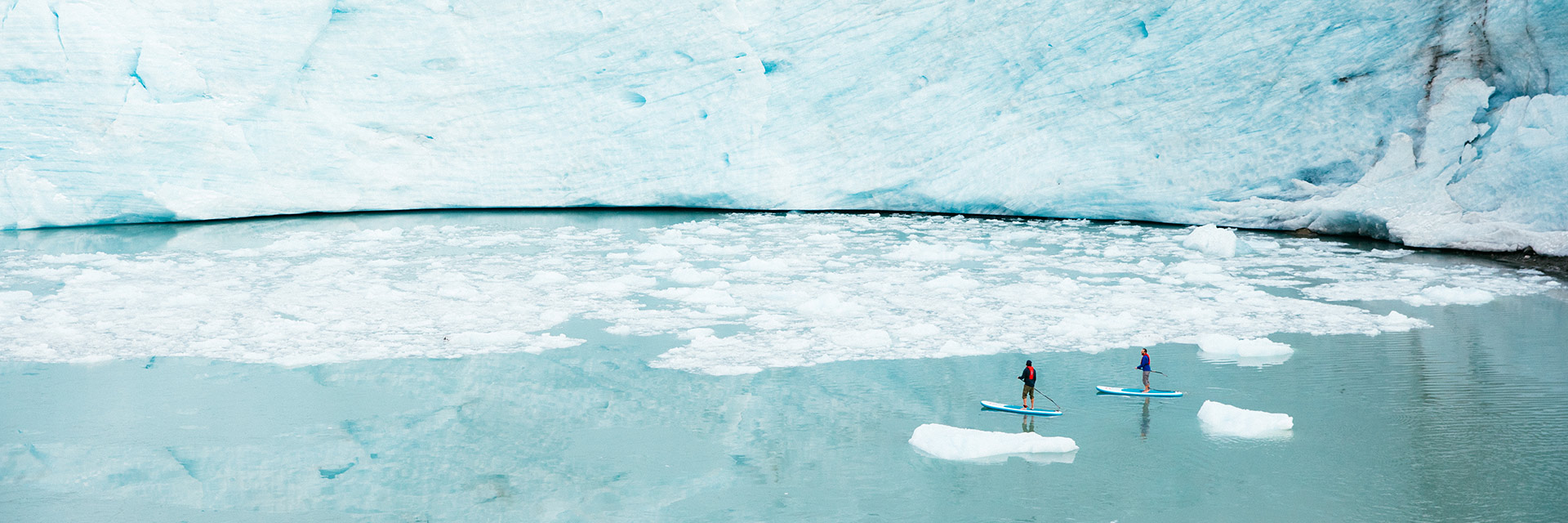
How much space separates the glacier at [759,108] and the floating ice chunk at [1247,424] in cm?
531

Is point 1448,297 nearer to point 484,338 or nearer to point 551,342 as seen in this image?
point 551,342

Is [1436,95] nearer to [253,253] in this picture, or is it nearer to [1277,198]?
[1277,198]

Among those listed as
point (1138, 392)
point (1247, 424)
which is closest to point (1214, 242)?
point (1138, 392)

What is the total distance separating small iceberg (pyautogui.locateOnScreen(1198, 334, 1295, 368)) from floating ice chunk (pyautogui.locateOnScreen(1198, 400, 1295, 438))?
945 millimetres

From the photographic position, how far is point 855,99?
10.4m

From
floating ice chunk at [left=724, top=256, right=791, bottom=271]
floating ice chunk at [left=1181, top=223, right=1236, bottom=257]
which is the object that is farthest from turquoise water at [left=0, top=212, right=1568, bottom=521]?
floating ice chunk at [left=1181, top=223, right=1236, bottom=257]

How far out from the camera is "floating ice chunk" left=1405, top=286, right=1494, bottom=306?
594cm

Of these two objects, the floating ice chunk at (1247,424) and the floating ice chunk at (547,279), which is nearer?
the floating ice chunk at (1247,424)

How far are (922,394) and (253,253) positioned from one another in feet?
20.3

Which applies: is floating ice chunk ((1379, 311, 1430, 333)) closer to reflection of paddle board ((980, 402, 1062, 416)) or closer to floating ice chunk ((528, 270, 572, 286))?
reflection of paddle board ((980, 402, 1062, 416))

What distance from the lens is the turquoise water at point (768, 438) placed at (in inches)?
125

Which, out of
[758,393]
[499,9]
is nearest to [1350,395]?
[758,393]

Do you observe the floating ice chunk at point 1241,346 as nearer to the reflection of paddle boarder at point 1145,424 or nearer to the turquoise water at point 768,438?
the turquoise water at point 768,438

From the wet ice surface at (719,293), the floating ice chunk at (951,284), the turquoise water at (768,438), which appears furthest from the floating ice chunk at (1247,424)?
the floating ice chunk at (951,284)
